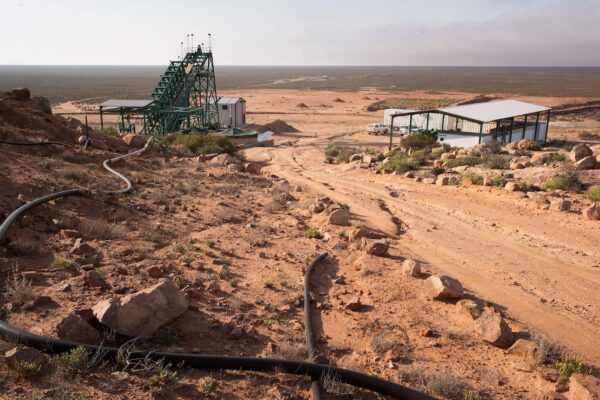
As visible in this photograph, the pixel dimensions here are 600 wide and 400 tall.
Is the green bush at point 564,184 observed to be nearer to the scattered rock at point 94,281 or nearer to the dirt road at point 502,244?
the dirt road at point 502,244

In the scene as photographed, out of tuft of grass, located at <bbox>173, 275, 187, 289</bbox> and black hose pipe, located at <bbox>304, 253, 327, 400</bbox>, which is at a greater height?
tuft of grass, located at <bbox>173, 275, 187, 289</bbox>

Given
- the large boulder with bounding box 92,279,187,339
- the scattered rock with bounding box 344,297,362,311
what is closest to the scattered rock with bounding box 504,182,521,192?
the scattered rock with bounding box 344,297,362,311

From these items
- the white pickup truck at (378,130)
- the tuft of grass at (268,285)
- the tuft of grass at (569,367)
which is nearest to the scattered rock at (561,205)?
the tuft of grass at (569,367)

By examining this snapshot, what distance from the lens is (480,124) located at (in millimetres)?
34625

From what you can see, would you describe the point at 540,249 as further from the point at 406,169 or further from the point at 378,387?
the point at 406,169

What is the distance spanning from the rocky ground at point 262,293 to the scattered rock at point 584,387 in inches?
1.4

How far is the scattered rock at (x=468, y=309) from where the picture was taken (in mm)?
8766

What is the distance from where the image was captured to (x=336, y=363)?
7.13m

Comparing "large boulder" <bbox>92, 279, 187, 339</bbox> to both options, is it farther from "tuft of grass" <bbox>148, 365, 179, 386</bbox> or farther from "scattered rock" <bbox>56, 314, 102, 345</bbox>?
"tuft of grass" <bbox>148, 365, 179, 386</bbox>

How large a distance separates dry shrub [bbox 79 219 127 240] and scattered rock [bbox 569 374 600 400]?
9113 mm

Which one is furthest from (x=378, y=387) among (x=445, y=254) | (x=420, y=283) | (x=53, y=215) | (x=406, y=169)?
(x=406, y=169)

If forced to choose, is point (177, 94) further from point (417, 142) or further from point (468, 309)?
point (468, 309)

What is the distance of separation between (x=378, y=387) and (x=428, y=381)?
94 cm

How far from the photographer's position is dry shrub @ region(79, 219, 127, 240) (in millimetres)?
10967
